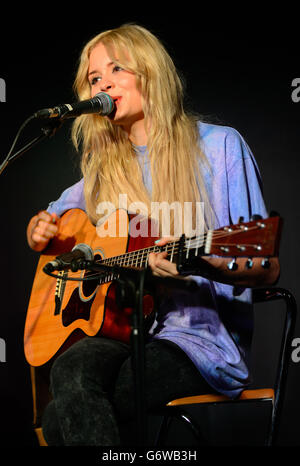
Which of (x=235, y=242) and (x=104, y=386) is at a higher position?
(x=235, y=242)

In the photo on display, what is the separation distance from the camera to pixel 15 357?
2.60 m

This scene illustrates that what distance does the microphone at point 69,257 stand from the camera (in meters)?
1.50

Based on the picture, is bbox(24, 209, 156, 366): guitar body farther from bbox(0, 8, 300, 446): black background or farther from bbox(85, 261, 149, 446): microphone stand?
bbox(0, 8, 300, 446): black background

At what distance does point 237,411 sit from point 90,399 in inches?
51.4

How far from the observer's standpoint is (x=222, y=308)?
1556 mm

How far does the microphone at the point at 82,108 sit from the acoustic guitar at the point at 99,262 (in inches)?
13.5

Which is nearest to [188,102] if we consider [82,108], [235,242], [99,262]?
[82,108]

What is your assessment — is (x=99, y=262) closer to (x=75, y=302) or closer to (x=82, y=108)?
(x=75, y=302)

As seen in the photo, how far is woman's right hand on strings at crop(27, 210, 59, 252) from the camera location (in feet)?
6.48

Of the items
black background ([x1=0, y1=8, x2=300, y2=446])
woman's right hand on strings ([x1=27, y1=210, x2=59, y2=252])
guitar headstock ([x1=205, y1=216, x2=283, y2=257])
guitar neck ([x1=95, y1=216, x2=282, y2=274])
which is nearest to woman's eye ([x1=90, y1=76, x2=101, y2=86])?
woman's right hand on strings ([x1=27, y1=210, x2=59, y2=252])

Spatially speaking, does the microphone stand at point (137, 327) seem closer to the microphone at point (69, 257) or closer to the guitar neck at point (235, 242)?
the guitar neck at point (235, 242)

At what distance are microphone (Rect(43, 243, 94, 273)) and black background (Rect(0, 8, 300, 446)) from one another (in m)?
0.88

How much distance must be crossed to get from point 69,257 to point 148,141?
0.52m

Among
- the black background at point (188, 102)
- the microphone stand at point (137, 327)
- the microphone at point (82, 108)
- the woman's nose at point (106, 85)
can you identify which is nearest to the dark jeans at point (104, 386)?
the microphone stand at point (137, 327)
